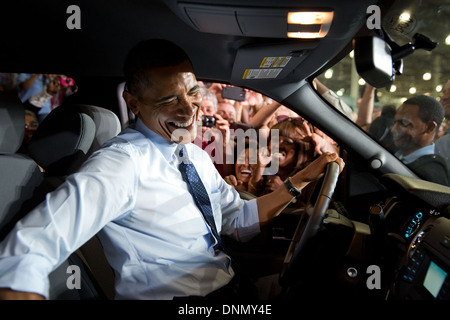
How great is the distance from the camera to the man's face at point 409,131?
7.13 ft

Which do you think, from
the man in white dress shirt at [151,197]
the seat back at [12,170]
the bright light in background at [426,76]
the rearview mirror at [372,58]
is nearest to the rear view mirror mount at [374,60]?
the rearview mirror at [372,58]

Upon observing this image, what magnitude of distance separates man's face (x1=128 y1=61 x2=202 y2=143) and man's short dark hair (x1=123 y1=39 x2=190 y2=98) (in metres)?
0.02

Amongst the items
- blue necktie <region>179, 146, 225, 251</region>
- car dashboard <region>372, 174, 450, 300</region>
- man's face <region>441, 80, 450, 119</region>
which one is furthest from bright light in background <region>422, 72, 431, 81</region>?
blue necktie <region>179, 146, 225, 251</region>

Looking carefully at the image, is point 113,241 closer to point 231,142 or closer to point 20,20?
point 20,20

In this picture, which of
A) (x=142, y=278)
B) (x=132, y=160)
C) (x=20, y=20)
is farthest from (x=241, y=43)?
(x=142, y=278)

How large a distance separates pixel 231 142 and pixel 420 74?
9.90ft

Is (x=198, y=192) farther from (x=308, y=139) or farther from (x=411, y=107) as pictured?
(x=411, y=107)

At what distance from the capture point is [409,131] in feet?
7.52

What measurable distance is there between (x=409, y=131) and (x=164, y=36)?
176cm

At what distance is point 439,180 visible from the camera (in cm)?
183

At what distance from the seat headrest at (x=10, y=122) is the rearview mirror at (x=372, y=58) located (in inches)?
52.0

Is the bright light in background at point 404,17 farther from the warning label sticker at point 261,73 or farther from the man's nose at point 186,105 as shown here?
the man's nose at point 186,105

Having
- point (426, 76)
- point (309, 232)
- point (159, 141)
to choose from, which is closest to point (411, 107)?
point (309, 232)
